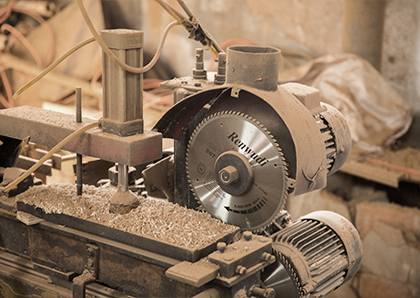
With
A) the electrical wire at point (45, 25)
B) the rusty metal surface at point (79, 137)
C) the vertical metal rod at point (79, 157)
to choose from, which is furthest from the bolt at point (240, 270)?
the electrical wire at point (45, 25)

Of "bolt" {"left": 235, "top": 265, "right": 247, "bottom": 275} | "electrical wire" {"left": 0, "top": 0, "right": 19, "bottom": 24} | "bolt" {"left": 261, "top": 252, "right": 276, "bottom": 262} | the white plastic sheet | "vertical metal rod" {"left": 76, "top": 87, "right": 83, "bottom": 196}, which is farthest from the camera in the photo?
"electrical wire" {"left": 0, "top": 0, "right": 19, "bottom": 24}

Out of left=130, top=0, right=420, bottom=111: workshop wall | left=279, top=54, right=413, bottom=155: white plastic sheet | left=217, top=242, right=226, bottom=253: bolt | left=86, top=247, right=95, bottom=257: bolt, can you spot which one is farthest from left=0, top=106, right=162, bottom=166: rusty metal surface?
left=130, top=0, right=420, bottom=111: workshop wall

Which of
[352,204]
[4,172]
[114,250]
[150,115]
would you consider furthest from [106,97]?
[150,115]

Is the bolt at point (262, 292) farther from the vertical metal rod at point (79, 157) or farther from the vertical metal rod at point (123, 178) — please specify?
the vertical metal rod at point (79, 157)

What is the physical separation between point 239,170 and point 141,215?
402 millimetres

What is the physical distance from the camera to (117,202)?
210cm

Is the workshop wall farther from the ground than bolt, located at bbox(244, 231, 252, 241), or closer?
farther from the ground

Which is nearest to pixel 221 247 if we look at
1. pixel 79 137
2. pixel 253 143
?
pixel 253 143

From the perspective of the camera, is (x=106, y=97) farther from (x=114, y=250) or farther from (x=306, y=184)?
(x=306, y=184)

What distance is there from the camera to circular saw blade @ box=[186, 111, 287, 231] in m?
2.01

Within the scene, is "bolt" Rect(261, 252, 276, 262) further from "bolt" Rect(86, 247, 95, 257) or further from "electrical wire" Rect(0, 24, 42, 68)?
"electrical wire" Rect(0, 24, 42, 68)

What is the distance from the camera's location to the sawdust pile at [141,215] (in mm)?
1940

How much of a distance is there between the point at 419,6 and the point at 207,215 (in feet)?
12.0

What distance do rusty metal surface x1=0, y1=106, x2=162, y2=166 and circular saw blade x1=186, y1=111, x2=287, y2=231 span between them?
177 millimetres
